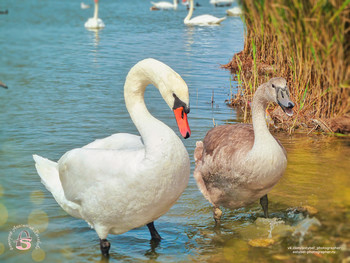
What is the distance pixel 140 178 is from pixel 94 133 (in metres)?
5.12

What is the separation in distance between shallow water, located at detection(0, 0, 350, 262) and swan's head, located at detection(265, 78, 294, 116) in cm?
119

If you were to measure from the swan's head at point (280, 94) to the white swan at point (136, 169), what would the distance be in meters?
1.61

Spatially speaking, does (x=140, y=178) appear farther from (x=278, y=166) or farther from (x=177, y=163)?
(x=278, y=166)

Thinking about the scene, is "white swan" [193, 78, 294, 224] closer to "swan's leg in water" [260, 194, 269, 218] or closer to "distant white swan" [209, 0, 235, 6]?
"swan's leg in water" [260, 194, 269, 218]

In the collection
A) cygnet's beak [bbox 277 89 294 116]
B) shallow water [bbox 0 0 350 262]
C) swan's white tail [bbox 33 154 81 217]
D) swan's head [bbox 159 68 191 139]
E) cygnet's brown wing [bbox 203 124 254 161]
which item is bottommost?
shallow water [bbox 0 0 350 262]

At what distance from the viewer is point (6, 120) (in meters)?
10.5

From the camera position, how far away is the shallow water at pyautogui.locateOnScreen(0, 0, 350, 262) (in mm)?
5570

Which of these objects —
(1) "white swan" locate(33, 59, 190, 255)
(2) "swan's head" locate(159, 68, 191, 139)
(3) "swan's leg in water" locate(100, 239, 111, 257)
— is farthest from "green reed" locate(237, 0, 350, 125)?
(3) "swan's leg in water" locate(100, 239, 111, 257)

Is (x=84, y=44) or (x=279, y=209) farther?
(x=84, y=44)

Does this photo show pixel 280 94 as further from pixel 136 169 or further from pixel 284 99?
pixel 136 169

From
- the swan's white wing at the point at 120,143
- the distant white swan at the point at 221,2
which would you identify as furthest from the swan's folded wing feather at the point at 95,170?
the distant white swan at the point at 221,2

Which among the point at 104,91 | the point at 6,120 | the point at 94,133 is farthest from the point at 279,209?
the point at 104,91

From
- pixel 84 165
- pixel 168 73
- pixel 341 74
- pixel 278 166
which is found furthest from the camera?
pixel 341 74

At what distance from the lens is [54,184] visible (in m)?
5.66
